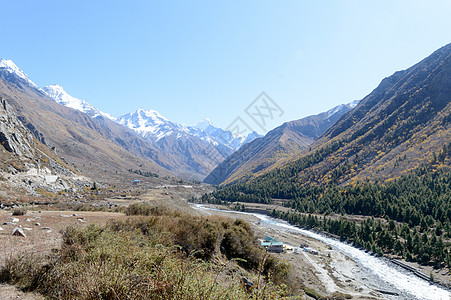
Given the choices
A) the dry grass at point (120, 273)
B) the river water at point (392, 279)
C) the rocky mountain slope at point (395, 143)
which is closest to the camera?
the dry grass at point (120, 273)

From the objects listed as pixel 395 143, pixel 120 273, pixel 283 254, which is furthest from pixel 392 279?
pixel 395 143

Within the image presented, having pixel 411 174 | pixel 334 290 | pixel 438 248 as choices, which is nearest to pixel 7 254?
pixel 334 290

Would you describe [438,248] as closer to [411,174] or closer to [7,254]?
[7,254]

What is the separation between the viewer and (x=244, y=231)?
20016mm

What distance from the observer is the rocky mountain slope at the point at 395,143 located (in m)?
103

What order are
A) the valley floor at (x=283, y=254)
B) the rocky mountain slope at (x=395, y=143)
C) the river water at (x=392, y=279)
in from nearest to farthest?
the valley floor at (x=283, y=254), the river water at (x=392, y=279), the rocky mountain slope at (x=395, y=143)

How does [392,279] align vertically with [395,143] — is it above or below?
below

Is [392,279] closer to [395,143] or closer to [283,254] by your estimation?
[283,254]

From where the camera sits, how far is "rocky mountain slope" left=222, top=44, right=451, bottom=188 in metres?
103

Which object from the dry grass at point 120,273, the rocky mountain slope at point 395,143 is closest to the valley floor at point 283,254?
the dry grass at point 120,273

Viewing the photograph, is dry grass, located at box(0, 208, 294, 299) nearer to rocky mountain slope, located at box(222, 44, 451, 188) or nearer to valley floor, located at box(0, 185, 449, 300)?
valley floor, located at box(0, 185, 449, 300)

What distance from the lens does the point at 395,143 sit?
124812mm

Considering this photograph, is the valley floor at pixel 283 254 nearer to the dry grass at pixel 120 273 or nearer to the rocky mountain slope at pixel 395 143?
the dry grass at pixel 120 273

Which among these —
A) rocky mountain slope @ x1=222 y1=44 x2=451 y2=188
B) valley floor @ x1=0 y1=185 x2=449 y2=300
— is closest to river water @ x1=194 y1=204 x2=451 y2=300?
valley floor @ x1=0 y1=185 x2=449 y2=300
